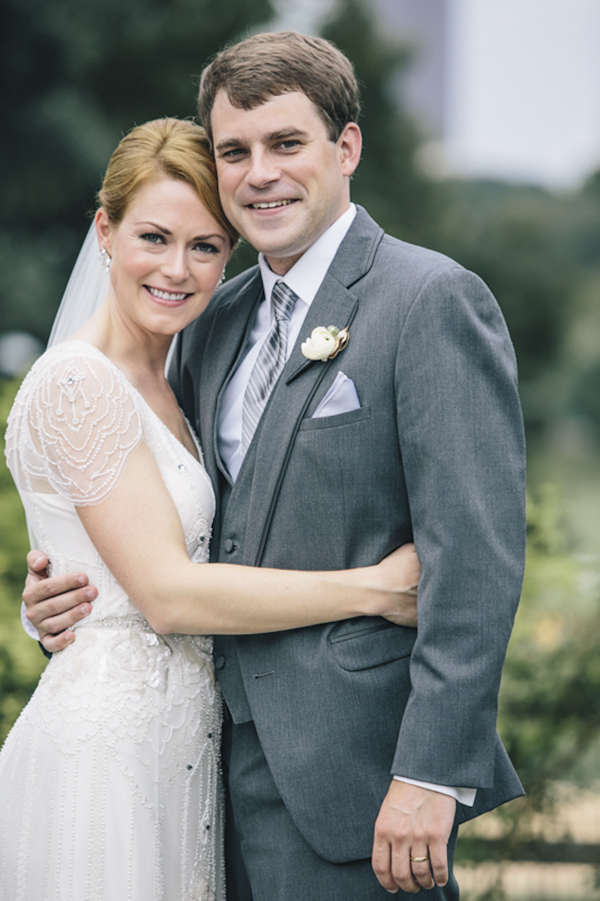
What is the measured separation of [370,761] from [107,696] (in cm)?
65

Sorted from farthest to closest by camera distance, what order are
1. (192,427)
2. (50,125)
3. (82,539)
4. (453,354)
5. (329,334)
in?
(50,125) → (192,427) → (82,539) → (329,334) → (453,354)

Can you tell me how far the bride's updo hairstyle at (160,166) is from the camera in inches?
97.2

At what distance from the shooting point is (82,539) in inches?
94.9

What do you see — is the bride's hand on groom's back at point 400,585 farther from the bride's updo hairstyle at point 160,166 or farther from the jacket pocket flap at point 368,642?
the bride's updo hairstyle at point 160,166

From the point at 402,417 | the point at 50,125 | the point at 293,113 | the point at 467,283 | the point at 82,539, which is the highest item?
the point at 50,125

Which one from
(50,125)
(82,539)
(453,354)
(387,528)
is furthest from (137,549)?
(50,125)

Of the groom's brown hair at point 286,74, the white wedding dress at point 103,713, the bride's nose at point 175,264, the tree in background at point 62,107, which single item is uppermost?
the tree in background at point 62,107

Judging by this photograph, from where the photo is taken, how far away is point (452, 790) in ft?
6.55

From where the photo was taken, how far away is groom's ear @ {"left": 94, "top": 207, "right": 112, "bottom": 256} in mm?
2588

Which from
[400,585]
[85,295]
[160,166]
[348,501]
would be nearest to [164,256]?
[160,166]

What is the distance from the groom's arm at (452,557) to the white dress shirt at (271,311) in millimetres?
413

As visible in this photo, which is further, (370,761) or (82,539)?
(82,539)

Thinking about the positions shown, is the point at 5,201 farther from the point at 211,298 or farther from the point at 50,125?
the point at 211,298

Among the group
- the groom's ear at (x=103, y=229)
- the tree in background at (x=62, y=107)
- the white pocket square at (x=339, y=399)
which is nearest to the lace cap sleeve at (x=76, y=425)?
the groom's ear at (x=103, y=229)
